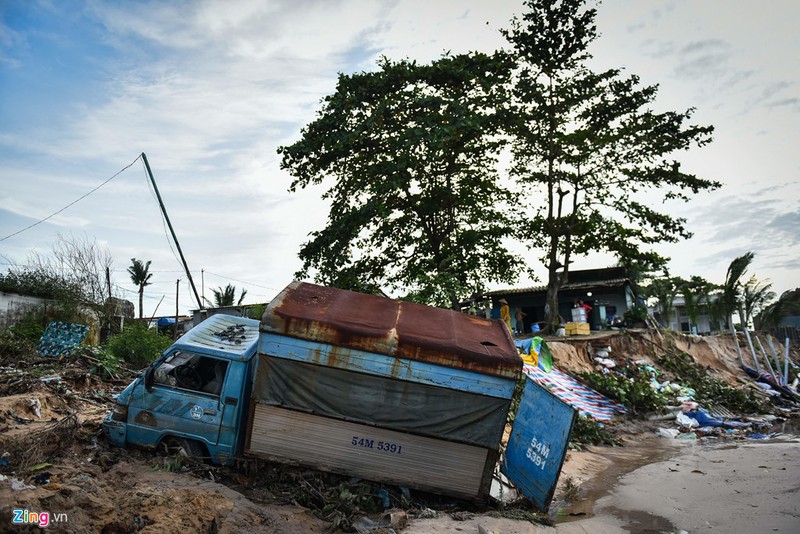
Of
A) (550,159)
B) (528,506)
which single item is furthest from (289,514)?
(550,159)

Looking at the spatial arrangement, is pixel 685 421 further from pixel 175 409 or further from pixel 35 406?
pixel 35 406

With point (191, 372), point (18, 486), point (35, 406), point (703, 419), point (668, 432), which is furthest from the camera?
point (703, 419)

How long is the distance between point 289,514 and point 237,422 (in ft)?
5.14

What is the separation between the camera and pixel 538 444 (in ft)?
23.6

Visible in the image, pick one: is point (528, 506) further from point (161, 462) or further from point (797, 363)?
point (797, 363)

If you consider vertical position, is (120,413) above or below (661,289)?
below

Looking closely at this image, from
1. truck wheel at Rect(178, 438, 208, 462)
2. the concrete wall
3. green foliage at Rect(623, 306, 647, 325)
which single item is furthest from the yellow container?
the concrete wall

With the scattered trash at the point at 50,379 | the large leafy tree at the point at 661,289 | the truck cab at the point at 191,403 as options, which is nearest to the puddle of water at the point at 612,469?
the truck cab at the point at 191,403

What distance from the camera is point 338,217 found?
1798 cm

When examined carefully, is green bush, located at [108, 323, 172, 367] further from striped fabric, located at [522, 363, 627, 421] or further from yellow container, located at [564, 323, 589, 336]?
yellow container, located at [564, 323, 589, 336]

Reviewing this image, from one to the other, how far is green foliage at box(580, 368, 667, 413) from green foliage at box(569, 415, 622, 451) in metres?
2.56

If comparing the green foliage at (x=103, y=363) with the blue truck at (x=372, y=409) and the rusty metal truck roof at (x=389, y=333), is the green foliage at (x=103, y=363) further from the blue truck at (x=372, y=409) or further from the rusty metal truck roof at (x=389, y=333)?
the rusty metal truck roof at (x=389, y=333)

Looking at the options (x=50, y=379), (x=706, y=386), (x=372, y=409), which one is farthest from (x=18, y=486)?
(x=706, y=386)

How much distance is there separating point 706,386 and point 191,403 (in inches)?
707
